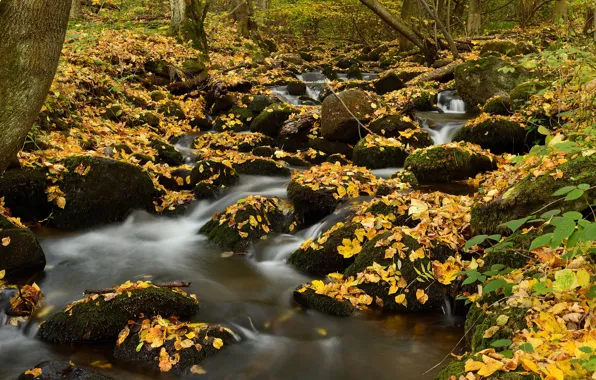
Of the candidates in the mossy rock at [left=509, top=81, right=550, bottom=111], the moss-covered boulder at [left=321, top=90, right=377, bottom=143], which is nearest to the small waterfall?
the mossy rock at [left=509, top=81, right=550, bottom=111]

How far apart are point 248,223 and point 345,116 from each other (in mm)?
4631

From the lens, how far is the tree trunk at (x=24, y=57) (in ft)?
12.7

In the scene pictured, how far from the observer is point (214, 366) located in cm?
408

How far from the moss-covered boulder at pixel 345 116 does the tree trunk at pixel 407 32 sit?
238cm

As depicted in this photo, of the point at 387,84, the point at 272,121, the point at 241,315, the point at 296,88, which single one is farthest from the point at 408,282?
the point at 296,88

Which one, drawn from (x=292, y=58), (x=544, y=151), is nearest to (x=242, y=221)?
(x=544, y=151)

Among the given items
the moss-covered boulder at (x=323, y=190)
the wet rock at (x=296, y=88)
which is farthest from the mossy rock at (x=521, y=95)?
the wet rock at (x=296, y=88)

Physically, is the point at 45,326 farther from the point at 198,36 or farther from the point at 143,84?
the point at 198,36

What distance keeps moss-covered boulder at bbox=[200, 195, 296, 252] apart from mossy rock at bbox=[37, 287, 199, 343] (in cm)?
221

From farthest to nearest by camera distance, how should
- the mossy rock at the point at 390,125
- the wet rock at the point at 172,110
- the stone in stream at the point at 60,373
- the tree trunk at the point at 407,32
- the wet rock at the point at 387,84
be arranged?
1. the wet rock at the point at 387,84
2. the tree trunk at the point at 407,32
3. the wet rock at the point at 172,110
4. the mossy rock at the point at 390,125
5. the stone in stream at the point at 60,373

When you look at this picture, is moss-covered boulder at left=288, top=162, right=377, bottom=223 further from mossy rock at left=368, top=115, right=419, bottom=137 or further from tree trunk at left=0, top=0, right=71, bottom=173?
tree trunk at left=0, top=0, right=71, bottom=173

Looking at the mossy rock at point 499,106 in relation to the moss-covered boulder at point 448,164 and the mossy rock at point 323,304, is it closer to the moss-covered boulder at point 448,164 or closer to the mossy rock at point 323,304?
the moss-covered boulder at point 448,164

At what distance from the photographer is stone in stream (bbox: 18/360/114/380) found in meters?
3.66

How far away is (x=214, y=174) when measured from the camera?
29.0 ft
